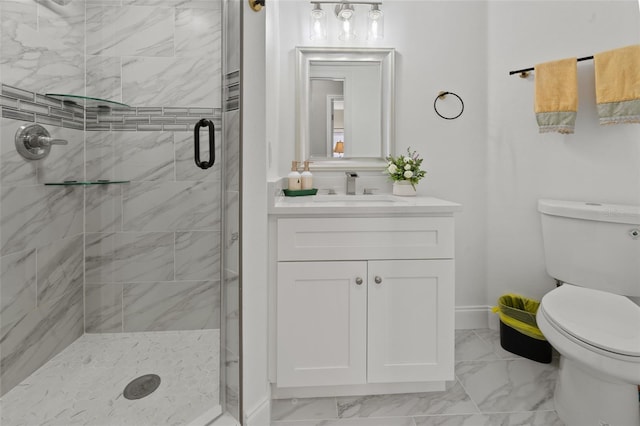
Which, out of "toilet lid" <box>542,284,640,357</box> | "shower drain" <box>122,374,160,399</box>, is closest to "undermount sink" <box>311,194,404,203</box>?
"toilet lid" <box>542,284,640,357</box>

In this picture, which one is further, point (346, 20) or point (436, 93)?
point (436, 93)

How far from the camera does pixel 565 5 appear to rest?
173cm

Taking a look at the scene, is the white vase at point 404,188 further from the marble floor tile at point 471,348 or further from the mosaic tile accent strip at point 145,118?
the mosaic tile accent strip at point 145,118

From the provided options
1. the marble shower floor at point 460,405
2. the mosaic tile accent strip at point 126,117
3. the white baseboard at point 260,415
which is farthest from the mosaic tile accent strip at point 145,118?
the marble shower floor at point 460,405

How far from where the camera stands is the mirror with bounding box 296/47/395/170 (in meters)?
1.95

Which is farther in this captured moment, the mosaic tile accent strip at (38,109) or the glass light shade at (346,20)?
the glass light shade at (346,20)

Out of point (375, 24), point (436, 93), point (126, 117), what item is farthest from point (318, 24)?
point (126, 117)

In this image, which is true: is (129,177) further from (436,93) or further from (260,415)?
(436,93)

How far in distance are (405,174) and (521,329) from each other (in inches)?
39.8

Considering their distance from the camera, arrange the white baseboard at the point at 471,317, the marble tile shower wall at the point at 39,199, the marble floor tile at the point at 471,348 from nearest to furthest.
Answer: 1. the marble tile shower wall at the point at 39,199
2. the marble floor tile at the point at 471,348
3. the white baseboard at the point at 471,317

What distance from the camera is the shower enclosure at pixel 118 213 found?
116cm

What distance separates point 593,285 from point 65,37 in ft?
8.82

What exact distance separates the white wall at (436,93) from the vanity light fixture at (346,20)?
4cm

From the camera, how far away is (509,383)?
151cm
